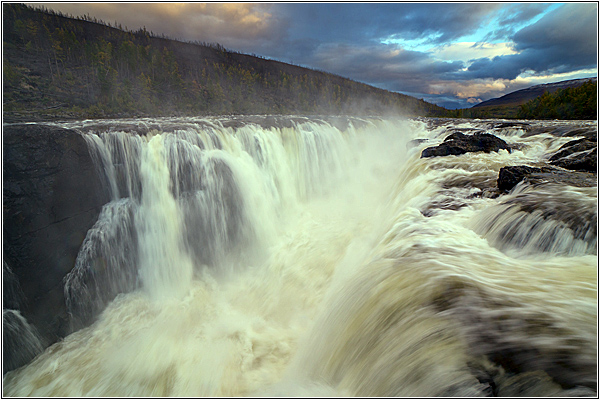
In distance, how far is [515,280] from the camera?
2.74 m

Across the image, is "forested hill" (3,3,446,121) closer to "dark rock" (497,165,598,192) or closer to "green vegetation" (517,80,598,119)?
"dark rock" (497,165,598,192)

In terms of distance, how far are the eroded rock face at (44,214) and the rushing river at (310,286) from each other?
30 cm

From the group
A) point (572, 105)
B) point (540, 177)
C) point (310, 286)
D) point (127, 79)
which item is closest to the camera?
point (540, 177)

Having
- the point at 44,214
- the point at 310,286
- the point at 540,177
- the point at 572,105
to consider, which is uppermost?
the point at 572,105

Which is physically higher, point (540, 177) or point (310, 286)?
point (540, 177)

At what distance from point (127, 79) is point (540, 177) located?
2147 inches

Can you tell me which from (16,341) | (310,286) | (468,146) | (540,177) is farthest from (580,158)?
(16,341)

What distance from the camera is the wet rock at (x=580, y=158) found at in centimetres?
557

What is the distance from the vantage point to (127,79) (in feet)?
142

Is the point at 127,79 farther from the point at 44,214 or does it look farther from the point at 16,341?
the point at 16,341

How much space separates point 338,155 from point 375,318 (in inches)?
541

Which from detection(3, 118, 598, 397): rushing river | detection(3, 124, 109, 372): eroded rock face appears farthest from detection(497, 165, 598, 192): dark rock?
detection(3, 124, 109, 372): eroded rock face

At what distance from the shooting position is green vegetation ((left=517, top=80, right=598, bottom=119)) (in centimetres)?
2383

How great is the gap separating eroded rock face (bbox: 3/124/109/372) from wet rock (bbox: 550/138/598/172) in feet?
35.6
